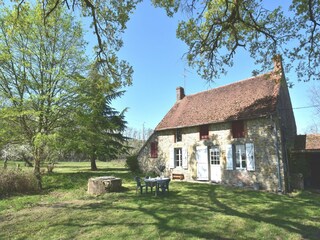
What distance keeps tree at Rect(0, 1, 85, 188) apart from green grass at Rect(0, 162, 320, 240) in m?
3.82

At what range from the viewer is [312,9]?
912 cm

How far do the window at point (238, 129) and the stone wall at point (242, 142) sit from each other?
0.83 feet

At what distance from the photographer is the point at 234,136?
47.6 ft

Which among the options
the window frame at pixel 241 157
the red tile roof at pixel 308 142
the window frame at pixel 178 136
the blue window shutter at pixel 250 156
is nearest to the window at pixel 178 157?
the window frame at pixel 178 136

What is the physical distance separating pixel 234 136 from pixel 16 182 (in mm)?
11905

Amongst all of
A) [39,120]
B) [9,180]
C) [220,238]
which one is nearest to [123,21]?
[220,238]

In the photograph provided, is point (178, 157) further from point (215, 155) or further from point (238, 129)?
point (238, 129)

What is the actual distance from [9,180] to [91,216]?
19.8 ft

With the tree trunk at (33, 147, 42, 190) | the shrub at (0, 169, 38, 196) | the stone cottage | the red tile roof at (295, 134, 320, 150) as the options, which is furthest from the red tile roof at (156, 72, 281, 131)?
the shrub at (0, 169, 38, 196)

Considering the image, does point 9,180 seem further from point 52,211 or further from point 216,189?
point 216,189

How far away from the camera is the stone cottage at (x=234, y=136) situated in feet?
42.1

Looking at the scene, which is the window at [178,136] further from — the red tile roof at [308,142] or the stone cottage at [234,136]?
the red tile roof at [308,142]

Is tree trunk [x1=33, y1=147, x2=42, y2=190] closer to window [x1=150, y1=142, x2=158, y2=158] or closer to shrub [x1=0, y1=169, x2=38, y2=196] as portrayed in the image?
shrub [x1=0, y1=169, x2=38, y2=196]

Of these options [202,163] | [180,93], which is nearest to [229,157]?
[202,163]
